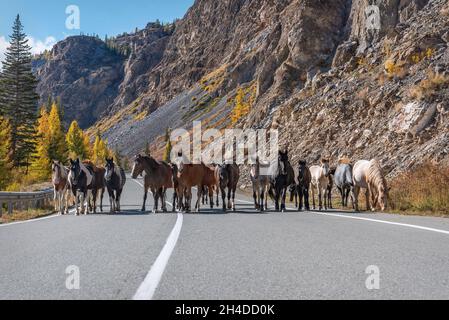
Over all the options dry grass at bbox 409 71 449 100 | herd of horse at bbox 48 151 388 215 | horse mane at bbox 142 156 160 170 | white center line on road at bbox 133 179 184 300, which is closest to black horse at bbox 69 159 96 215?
herd of horse at bbox 48 151 388 215

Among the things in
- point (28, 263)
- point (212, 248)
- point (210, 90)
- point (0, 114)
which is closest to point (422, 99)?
point (212, 248)

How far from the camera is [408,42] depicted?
3725 centimetres

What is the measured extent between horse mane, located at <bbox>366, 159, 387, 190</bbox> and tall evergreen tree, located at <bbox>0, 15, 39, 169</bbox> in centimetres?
4698

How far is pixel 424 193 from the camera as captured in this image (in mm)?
17656

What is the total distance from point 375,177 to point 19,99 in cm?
5050

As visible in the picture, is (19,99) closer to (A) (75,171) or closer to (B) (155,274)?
(A) (75,171)

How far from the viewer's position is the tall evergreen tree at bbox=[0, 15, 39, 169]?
56.7m

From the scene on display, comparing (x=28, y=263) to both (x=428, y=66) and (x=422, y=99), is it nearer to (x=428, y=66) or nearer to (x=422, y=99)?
(x=422, y=99)

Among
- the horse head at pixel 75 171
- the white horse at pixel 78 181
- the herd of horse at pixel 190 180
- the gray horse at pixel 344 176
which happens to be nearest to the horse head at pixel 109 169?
the herd of horse at pixel 190 180

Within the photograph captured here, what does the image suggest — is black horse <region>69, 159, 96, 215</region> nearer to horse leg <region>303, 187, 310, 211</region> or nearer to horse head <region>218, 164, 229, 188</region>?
horse head <region>218, 164, 229, 188</region>

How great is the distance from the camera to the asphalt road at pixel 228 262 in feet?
16.9

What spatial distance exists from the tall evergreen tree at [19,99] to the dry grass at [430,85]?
43.0 m

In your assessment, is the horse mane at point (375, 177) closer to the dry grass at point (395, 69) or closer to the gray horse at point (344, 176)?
the gray horse at point (344, 176)
